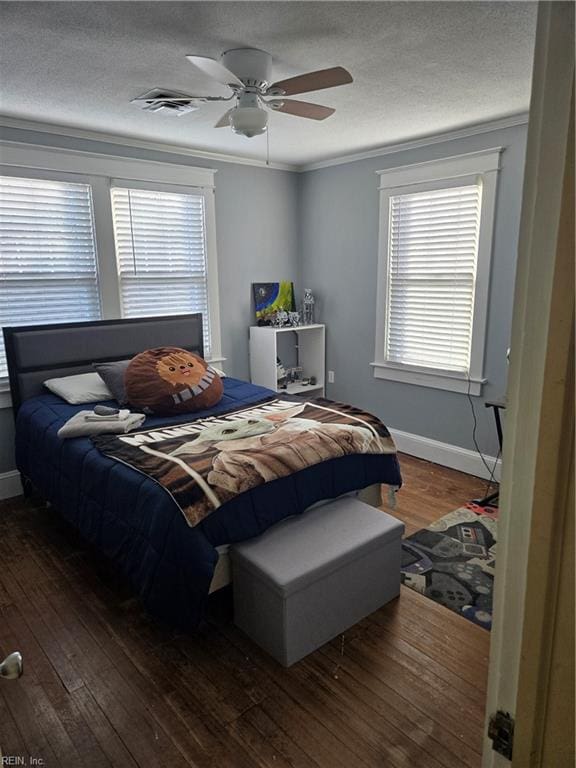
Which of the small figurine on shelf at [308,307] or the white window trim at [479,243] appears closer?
the white window trim at [479,243]

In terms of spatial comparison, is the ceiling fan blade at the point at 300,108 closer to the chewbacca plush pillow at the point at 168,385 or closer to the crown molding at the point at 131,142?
the chewbacca plush pillow at the point at 168,385

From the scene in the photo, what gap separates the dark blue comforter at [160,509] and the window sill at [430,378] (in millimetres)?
1326

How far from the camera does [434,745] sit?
1.67m

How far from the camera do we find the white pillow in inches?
129

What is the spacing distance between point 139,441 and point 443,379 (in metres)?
2.51

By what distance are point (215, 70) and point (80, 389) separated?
2.17 metres

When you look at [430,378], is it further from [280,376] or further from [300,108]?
[300,108]

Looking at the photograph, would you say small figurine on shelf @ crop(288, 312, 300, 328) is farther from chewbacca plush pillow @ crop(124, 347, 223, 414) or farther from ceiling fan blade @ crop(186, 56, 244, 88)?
ceiling fan blade @ crop(186, 56, 244, 88)

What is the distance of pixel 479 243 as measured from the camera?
3.60m

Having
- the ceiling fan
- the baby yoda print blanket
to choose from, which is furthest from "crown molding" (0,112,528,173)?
the baby yoda print blanket

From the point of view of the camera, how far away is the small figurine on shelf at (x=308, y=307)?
4.97 m

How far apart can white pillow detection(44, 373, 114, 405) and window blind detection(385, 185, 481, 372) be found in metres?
2.43

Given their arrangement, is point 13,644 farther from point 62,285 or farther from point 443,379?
point 443,379

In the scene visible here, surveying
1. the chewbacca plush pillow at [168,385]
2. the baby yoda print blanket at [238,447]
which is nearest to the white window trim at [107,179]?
the chewbacca plush pillow at [168,385]
